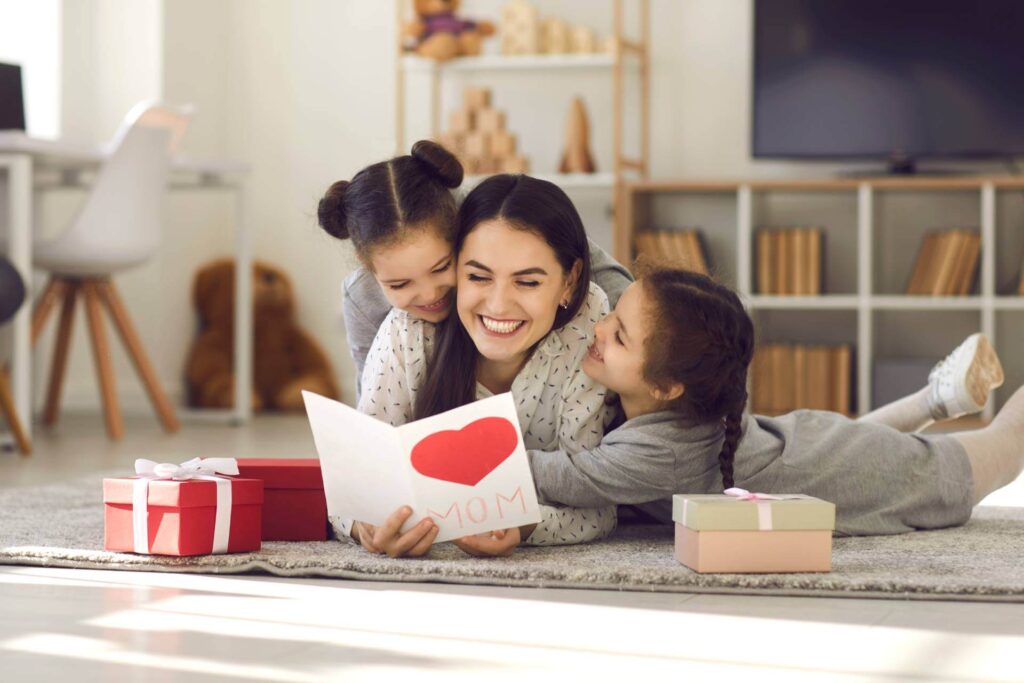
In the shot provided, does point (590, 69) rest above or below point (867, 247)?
above

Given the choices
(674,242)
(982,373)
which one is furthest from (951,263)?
(982,373)

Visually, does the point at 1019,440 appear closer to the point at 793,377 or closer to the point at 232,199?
the point at 793,377

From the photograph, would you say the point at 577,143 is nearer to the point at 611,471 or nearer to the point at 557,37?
the point at 557,37

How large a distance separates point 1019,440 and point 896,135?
7.64ft

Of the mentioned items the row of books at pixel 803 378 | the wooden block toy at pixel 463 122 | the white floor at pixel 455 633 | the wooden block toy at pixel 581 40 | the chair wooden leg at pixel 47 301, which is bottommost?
the row of books at pixel 803 378

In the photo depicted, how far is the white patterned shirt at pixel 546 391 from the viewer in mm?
1766

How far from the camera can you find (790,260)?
422cm

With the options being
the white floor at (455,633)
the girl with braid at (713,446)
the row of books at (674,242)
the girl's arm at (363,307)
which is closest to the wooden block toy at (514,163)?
the row of books at (674,242)

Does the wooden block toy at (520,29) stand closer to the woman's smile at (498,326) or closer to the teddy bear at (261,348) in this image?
the teddy bear at (261,348)

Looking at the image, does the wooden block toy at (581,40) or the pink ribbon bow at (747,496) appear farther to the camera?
the wooden block toy at (581,40)

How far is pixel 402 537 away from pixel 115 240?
2.07 metres

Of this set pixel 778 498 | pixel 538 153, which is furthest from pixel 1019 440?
pixel 538 153

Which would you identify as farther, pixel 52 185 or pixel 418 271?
pixel 52 185

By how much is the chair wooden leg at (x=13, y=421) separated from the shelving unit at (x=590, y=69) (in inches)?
59.9
